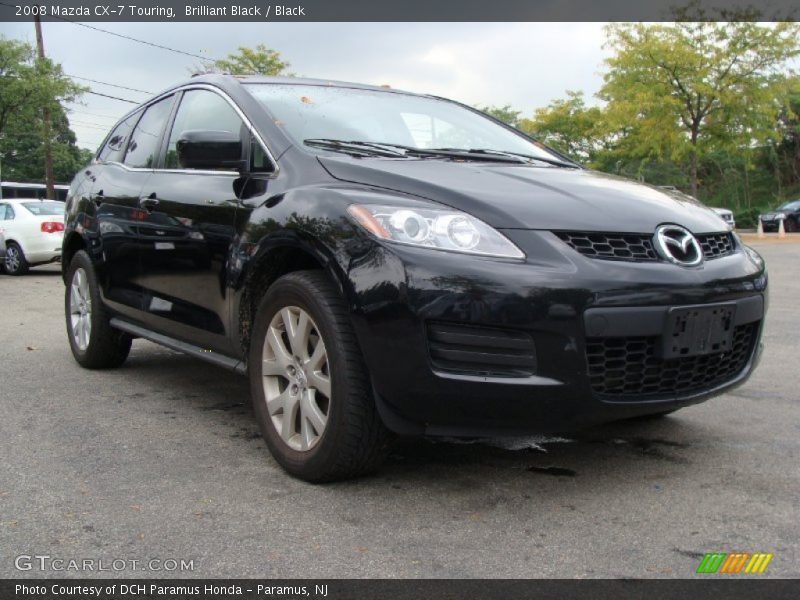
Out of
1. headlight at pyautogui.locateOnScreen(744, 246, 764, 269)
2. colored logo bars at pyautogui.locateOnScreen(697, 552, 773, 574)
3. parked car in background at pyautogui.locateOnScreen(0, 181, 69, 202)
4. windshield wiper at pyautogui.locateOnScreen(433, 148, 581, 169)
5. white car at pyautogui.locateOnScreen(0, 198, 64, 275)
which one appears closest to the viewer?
colored logo bars at pyautogui.locateOnScreen(697, 552, 773, 574)

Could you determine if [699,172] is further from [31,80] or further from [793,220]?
[31,80]

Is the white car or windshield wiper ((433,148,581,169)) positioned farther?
the white car

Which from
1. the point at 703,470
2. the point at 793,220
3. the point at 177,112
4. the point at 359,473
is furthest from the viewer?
the point at 793,220

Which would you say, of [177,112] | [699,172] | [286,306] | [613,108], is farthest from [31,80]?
[699,172]

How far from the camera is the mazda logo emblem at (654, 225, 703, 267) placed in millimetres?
2922

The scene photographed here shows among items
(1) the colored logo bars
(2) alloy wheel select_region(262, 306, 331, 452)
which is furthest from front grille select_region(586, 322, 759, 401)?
(2) alloy wheel select_region(262, 306, 331, 452)

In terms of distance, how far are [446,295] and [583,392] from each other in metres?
0.56

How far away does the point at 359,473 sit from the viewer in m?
3.04

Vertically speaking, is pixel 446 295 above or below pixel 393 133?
below

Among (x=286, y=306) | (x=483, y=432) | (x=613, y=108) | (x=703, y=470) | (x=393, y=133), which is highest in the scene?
(x=613, y=108)

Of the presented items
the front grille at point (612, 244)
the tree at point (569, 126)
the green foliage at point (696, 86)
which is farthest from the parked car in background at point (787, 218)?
the front grille at point (612, 244)

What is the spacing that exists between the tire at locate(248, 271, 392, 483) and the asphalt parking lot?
131 millimetres
